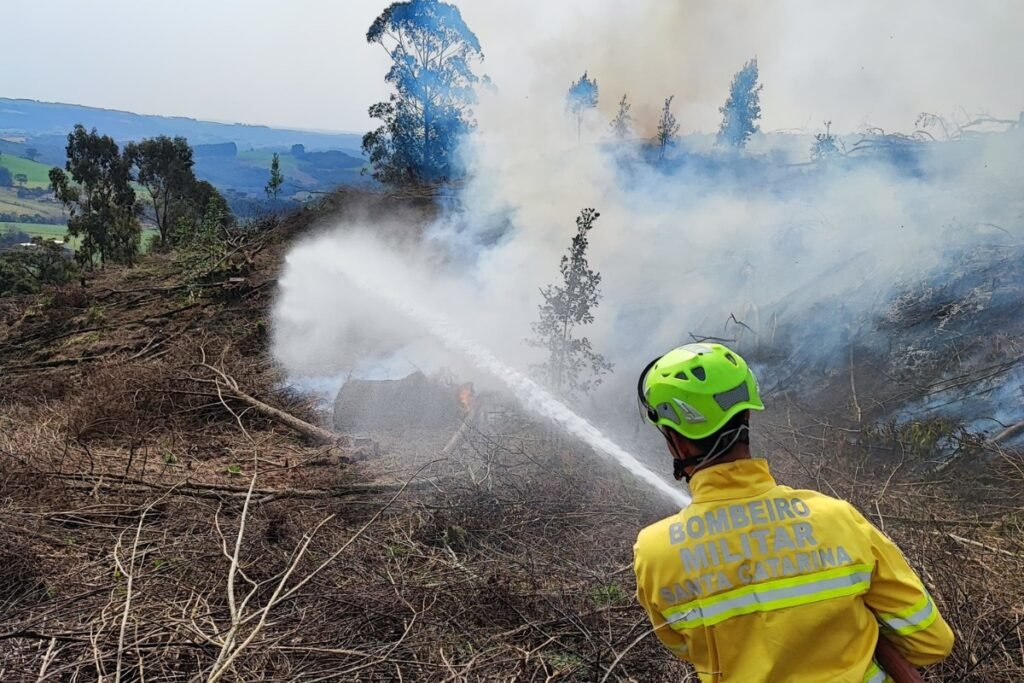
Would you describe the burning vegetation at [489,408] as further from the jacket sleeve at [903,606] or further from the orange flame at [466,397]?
the jacket sleeve at [903,606]

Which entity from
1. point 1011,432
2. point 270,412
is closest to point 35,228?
point 270,412

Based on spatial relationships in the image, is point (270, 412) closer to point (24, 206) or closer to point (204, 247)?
point (204, 247)

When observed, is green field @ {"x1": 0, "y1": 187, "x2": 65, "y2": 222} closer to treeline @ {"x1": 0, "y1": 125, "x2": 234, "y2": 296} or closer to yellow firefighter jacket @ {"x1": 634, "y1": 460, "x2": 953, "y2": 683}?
treeline @ {"x1": 0, "y1": 125, "x2": 234, "y2": 296}

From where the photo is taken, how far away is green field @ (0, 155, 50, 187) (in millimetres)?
101456

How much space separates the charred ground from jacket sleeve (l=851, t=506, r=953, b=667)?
1.52 m

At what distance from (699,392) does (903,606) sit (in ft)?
2.61

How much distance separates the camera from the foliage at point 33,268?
2142 centimetres

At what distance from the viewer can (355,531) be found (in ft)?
19.2

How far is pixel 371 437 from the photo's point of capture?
8641mm

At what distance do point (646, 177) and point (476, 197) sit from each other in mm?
4559

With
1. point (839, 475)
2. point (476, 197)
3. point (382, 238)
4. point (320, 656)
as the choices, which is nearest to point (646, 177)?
point (476, 197)

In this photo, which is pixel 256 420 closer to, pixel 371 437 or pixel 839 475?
pixel 371 437

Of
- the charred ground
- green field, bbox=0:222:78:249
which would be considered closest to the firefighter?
the charred ground

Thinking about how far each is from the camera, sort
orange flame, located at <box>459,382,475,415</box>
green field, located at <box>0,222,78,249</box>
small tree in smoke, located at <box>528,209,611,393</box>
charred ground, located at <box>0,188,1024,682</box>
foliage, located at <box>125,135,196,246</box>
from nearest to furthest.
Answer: charred ground, located at <box>0,188,1024,682</box>, orange flame, located at <box>459,382,475,415</box>, small tree in smoke, located at <box>528,209,611,393</box>, foliage, located at <box>125,135,196,246</box>, green field, located at <box>0,222,78,249</box>
